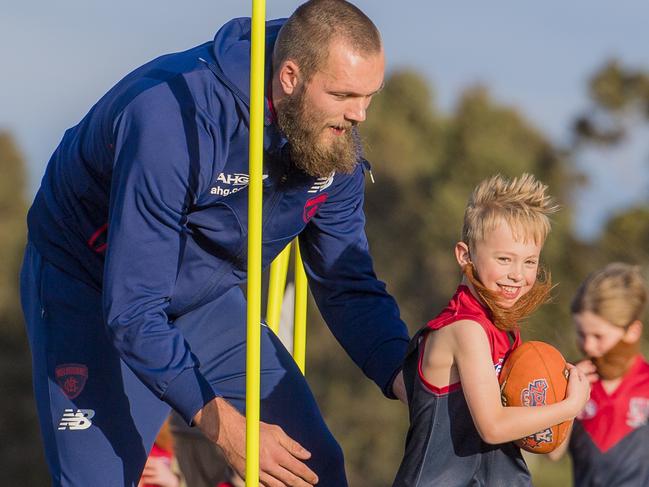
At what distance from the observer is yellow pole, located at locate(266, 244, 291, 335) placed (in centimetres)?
555

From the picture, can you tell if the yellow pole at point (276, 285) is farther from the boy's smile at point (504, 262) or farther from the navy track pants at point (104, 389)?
the boy's smile at point (504, 262)

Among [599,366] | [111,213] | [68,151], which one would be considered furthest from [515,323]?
[599,366]

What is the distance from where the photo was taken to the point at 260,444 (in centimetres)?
397

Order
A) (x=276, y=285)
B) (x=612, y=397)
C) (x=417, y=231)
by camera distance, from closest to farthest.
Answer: (x=276, y=285)
(x=612, y=397)
(x=417, y=231)

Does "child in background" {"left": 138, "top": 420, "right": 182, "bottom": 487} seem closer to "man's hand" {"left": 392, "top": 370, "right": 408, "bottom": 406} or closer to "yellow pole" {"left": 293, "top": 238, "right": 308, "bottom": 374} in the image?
"yellow pole" {"left": 293, "top": 238, "right": 308, "bottom": 374}

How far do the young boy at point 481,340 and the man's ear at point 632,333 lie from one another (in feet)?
7.35

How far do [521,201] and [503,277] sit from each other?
256mm

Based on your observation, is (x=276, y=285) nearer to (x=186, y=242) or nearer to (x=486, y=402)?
(x=186, y=242)

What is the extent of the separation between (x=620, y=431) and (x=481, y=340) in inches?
115

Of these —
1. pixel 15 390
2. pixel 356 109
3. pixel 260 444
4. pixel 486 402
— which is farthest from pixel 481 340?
pixel 15 390

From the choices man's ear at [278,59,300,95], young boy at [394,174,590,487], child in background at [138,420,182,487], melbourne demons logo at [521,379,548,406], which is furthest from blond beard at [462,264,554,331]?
child in background at [138,420,182,487]

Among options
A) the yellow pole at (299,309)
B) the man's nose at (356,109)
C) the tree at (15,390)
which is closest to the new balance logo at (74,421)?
the yellow pole at (299,309)

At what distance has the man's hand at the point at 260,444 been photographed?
12.9 feet

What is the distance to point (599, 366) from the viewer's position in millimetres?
6438
